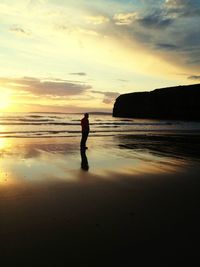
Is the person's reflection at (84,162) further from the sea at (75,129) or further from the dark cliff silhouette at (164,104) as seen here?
the dark cliff silhouette at (164,104)

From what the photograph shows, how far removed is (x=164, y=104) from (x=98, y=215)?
115 meters

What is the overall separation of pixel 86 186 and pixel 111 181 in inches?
40.2

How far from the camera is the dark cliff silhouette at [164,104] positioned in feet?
359

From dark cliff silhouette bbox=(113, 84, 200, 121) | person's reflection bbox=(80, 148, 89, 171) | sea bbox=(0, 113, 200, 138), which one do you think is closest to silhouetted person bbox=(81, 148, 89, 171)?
person's reflection bbox=(80, 148, 89, 171)

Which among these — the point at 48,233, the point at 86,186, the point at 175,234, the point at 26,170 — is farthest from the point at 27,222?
the point at 26,170

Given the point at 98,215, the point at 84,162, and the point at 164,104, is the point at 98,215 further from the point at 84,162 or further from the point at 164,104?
the point at 164,104

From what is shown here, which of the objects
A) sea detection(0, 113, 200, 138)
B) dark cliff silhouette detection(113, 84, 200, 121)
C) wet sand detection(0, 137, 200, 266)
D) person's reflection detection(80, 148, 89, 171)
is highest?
dark cliff silhouette detection(113, 84, 200, 121)

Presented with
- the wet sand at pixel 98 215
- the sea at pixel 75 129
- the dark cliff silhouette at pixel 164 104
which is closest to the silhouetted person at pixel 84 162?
the wet sand at pixel 98 215

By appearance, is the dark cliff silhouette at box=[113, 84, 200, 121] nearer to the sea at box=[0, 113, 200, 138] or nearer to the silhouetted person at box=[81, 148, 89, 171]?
the sea at box=[0, 113, 200, 138]

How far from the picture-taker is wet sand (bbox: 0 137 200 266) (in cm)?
511

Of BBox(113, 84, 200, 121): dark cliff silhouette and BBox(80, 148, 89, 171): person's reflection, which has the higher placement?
BBox(113, 84, 200, 121): dark cliff silhouette

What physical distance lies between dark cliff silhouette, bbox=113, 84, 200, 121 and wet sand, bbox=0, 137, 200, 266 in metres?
96.2

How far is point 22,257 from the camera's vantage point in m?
4.94

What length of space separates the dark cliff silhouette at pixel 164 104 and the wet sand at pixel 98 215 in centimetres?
9624
